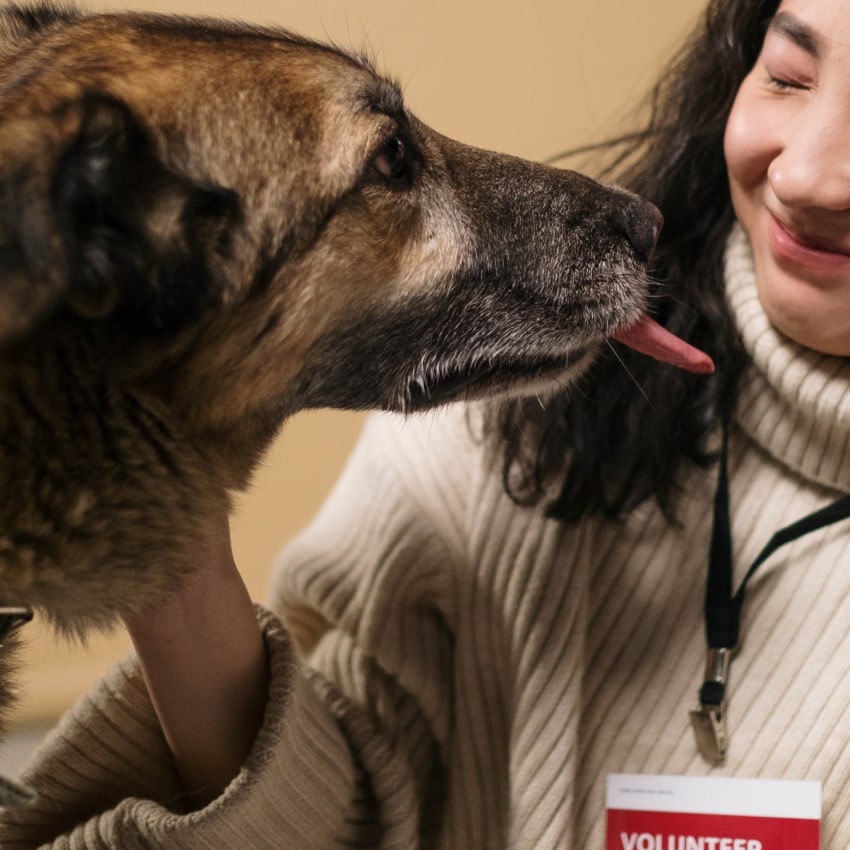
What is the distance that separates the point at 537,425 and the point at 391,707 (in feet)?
1.19

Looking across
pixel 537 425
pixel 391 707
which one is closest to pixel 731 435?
pixel 537 425

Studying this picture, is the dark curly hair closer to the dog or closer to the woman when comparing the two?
the woman

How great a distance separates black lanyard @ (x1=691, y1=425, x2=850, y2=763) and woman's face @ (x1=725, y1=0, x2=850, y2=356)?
0.18 metres

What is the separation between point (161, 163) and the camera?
2.80 ft


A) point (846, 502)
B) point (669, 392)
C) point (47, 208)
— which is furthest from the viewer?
point (669, 392)

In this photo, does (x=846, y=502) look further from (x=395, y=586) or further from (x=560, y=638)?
(x=395, y=586)

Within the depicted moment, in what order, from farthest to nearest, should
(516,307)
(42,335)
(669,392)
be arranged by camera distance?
(669,392) → (516,307) → (42,335)

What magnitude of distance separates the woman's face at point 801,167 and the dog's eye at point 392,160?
358 millimetres

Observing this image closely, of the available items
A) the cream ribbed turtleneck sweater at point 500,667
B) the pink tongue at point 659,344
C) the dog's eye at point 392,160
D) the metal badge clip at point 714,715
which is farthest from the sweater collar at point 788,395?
the dog's eye at point 392,160

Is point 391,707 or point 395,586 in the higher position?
point 395,586

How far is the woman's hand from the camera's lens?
1074mm

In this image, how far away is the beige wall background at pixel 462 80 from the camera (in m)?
1.75

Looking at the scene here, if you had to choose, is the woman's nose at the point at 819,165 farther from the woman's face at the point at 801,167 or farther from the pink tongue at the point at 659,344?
the pink tongue at the point at 659,344

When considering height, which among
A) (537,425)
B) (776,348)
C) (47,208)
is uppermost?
(47,208)
